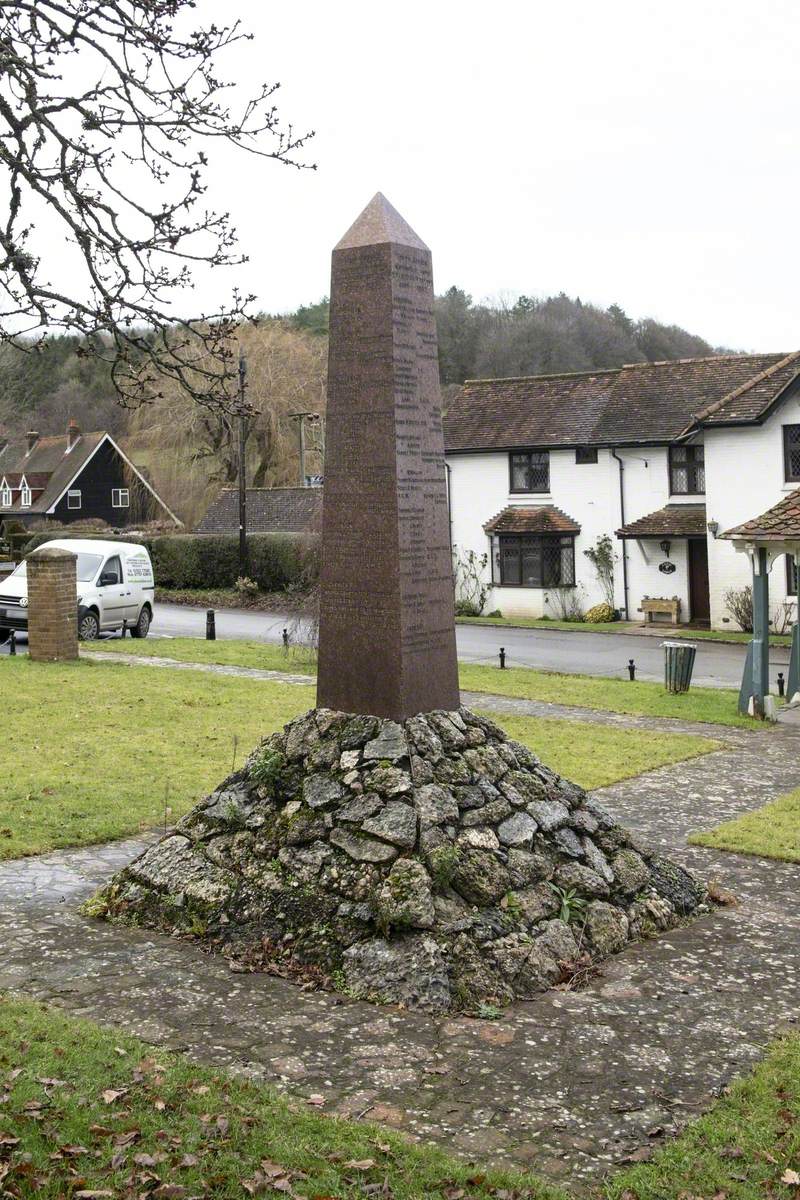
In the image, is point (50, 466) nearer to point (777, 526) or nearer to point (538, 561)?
point (538, 561)

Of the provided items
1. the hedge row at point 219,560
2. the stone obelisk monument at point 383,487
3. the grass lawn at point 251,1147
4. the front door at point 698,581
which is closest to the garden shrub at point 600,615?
the front door at point 698,581

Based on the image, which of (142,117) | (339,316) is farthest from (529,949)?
(142,117)

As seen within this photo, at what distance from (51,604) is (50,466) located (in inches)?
1845

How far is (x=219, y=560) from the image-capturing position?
4244 centimetres

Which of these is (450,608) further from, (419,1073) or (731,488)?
(731,488)

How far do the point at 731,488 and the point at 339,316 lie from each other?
27.0 m

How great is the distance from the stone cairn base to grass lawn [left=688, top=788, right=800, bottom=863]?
191 centimetres

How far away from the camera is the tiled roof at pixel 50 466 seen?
6291 cm

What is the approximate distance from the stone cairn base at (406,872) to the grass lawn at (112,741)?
2765mm

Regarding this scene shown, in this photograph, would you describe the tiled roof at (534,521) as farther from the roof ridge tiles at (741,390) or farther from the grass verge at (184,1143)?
the grass verge at (184,1143)

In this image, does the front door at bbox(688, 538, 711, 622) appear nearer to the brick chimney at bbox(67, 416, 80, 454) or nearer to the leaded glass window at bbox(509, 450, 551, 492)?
the leaded glass window at bbox(509, 450, 551, 492)

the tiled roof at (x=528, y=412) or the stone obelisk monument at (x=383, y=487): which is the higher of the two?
the tiled roof at (x=528, y=412)

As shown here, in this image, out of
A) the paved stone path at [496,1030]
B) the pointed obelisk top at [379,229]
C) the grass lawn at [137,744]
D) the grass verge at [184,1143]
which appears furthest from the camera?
the grass lawn at [137,744]

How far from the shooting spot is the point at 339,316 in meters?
8.37
